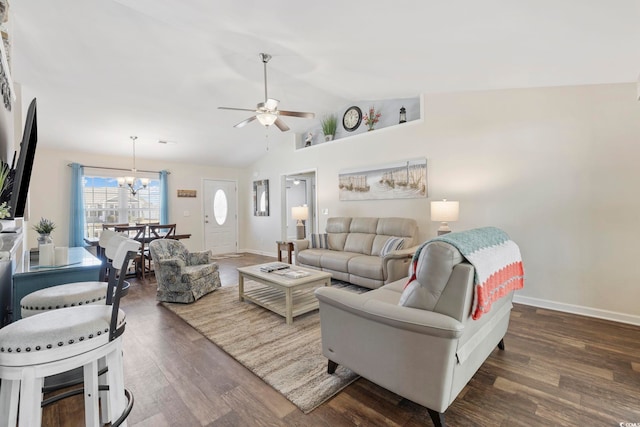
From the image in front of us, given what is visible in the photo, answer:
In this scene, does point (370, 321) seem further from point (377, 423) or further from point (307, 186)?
point (307, 186)

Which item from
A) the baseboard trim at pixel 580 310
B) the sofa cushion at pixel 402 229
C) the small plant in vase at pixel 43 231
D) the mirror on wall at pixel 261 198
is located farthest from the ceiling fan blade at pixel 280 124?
the baseboard trim at pixel 580 310

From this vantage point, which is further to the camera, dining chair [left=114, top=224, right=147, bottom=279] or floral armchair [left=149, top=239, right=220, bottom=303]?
dining chair [left=114, top=224, right=147, bottom=279]

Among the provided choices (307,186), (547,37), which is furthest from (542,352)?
(307,186)

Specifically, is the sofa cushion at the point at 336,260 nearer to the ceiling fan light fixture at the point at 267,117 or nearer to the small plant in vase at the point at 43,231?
the ceiling fan light fixture at the point at 267,117

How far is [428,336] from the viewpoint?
1.43 metres

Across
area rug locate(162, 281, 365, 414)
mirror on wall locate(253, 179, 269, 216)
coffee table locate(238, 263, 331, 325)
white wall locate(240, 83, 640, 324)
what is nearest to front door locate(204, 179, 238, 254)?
mirror on wall locate(253, 179, 269, 216)

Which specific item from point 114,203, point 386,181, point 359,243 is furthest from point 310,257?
point 114,203

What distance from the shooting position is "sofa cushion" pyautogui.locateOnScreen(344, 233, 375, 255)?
4.45 meters

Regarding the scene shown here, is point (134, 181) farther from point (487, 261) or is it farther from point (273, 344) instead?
point (487, 261)

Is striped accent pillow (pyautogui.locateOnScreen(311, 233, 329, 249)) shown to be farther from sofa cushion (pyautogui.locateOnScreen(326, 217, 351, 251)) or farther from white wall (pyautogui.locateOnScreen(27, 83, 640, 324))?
white wall (pyautogui.locateOnScreen(27, 83, 640, 324))

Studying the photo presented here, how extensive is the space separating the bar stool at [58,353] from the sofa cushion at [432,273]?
1438 millimetres

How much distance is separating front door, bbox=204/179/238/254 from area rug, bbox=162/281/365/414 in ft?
12.5

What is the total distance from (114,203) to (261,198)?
320 cm

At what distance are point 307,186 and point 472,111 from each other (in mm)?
5080
